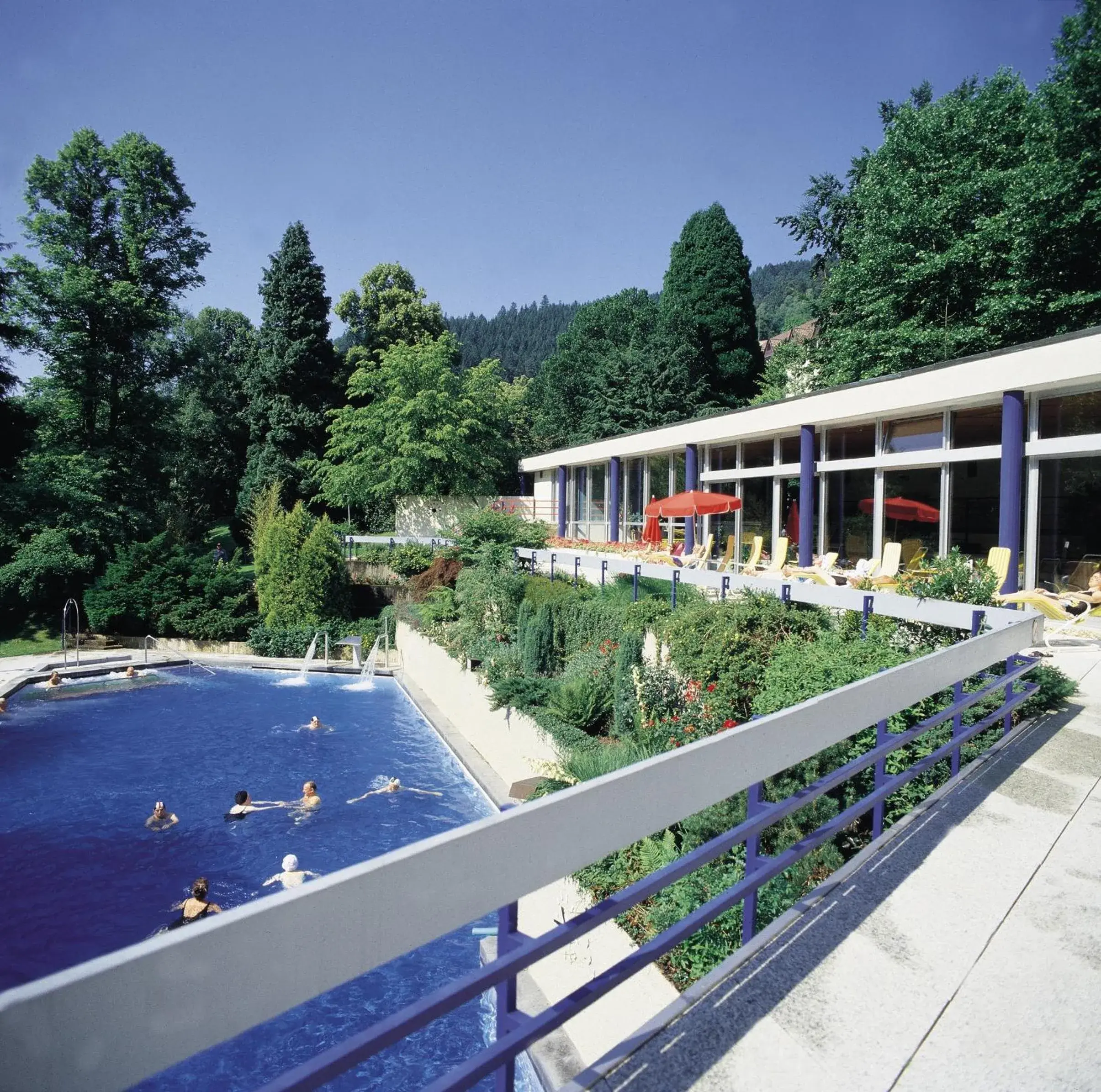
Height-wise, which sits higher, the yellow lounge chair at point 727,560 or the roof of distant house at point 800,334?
the roof of distant house at point 800,334

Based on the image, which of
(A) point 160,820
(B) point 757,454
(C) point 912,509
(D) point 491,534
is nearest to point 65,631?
(D) point 491,534

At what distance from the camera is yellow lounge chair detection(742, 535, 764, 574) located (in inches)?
643

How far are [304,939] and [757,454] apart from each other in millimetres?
19436

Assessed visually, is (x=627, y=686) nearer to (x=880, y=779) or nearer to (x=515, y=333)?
(x=880, y=779)

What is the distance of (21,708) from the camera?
1936 centimetres

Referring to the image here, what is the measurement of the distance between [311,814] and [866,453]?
12417mm

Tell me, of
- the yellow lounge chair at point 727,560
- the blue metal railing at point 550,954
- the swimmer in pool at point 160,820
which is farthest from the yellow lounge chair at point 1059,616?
the swimmer in pool at point 160,820

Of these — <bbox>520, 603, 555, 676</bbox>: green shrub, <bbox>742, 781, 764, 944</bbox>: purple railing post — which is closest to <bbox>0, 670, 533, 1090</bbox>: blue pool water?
<bbox>742, 781, 764, 944</bbox>: purple railing post

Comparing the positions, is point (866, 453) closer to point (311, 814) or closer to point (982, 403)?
point (982, 403)

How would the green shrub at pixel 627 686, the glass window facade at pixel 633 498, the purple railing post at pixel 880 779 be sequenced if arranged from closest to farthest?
the purple railing post at pixel 880 779 < the green shrub at pixel 627 686 < the glass window facade at pixel 633 498

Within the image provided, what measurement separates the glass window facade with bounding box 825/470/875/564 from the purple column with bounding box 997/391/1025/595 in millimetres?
3565

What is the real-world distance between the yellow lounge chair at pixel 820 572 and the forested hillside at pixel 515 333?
3950 inches

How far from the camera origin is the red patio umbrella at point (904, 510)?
14297 mm

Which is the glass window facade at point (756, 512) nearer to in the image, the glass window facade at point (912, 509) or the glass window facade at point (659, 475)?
the glass window facade at point (912, 509)
